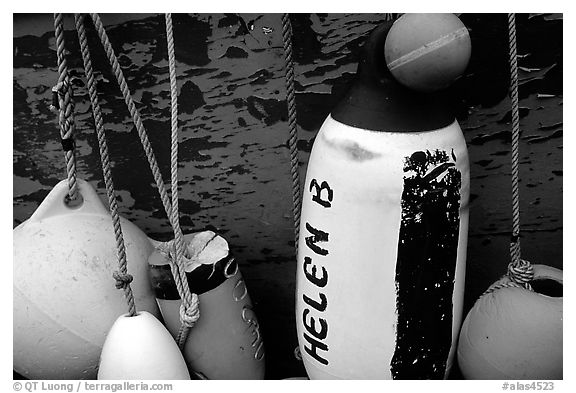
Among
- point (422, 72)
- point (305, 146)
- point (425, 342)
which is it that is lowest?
point (425, 342)

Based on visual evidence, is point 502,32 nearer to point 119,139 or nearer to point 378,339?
point 378,339

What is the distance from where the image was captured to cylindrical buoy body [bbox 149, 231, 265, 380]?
1.13 m

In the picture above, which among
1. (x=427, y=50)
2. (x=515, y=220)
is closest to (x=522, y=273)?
(x=515, y=220)

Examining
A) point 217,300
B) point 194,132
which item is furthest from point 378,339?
point 194,132

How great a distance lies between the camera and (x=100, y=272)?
1.12 metres

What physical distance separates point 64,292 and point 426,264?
1.76ft

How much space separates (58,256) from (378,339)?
50 centimetres

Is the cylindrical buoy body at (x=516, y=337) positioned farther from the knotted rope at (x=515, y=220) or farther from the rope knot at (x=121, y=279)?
the rope knot at (x=121, y=279)

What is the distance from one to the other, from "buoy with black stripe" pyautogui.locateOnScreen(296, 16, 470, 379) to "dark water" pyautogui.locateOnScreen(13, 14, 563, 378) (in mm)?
198

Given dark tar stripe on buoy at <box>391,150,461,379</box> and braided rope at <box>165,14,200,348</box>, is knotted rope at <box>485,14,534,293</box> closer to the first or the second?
dark tar stripe on buoy at <box>391,150,461,379</box>

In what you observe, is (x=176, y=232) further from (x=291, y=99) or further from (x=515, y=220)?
(x=515, y=220)

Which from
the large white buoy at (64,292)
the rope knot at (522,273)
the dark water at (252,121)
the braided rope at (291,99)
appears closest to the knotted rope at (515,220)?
the rope knot at (522,273)

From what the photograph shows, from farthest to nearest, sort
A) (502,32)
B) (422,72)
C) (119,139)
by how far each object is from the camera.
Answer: (119,139), (502,32), (422,72)

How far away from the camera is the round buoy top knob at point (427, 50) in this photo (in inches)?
36.9
